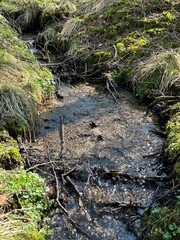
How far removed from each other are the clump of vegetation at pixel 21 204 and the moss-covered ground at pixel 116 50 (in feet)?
3.73

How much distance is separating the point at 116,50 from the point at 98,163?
3.94m

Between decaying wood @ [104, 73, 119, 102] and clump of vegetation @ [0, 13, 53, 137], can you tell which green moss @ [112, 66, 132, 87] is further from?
clump of vegetation @ [0, 13, 53, 137]

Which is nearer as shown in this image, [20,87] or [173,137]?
[173,137]

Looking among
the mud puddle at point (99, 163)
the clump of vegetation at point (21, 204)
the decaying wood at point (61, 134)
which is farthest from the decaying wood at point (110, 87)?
the clump of vegetation at point (21, 204)

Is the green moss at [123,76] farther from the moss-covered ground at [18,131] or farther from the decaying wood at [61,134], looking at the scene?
the decaying wood at [61,134]

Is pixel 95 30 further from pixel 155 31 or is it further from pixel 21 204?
pixel 21 204

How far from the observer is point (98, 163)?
451cm

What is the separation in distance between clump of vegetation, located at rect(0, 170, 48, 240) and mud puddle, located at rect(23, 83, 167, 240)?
0.73ft

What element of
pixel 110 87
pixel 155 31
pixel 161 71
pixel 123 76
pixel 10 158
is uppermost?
pixel 155 31

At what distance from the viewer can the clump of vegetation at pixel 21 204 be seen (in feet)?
9.80

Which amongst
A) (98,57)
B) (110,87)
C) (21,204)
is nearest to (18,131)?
(21,204)

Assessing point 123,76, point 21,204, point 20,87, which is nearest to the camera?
point 21,204

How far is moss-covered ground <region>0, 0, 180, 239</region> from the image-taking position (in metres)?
5.07

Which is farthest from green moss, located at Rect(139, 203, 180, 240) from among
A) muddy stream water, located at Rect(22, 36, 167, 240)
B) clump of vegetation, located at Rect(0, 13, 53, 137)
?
clump of vegetation, located at Rect(0, 13, 53, 137)
